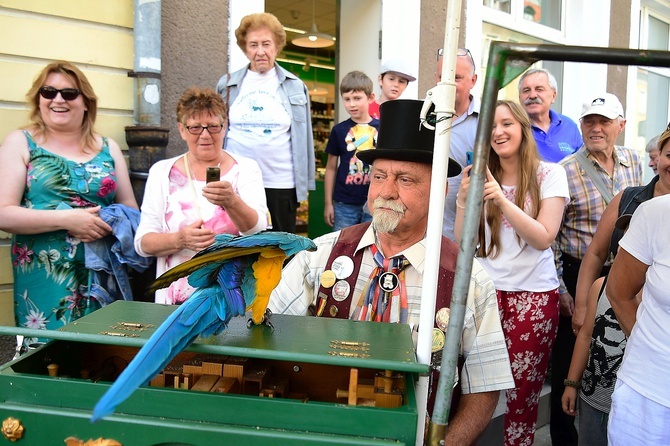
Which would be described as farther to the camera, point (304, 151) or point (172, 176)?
point (304, 151)

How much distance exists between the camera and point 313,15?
791 centimetres

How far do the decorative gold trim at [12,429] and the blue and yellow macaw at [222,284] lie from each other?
0.35m

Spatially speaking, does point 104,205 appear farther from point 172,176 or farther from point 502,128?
point 502,128

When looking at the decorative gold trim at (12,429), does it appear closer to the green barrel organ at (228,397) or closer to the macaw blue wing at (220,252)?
the green barrel organ at (228,397)

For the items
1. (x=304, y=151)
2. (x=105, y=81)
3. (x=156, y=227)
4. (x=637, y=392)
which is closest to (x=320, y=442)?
(x=637, y=392)

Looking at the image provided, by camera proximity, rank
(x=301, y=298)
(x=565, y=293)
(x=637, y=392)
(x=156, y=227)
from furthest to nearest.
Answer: (x=565, y=293), (x=156, y=227), (x=301, y=298), (x=637, y=392)

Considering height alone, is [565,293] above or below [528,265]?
below

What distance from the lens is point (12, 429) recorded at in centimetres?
116

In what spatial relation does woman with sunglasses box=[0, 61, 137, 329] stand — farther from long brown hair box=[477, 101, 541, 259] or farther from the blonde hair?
long brown hair box=[477, 101, 541, 259]

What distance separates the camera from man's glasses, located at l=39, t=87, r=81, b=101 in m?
2.64

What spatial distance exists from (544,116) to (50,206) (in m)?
3.05

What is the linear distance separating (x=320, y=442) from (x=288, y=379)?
1.25ft

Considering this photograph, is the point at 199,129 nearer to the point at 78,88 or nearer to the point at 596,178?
the point at 78,88

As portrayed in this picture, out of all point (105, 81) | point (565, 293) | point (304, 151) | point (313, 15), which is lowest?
point (565, 293)
